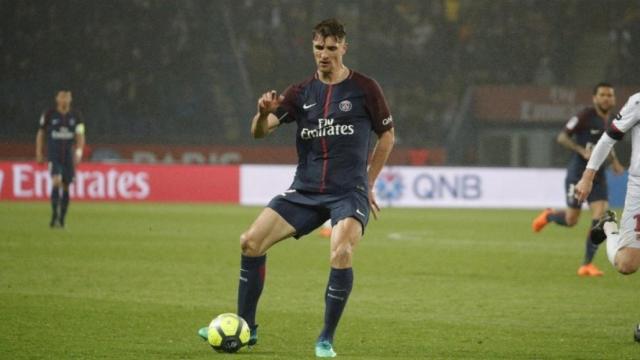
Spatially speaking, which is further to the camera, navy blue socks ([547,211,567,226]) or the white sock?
navy blue socks ([547,211,567,226])

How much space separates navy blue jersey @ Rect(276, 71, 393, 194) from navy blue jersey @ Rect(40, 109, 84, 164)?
13310 mm

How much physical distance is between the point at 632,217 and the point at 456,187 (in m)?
21.3

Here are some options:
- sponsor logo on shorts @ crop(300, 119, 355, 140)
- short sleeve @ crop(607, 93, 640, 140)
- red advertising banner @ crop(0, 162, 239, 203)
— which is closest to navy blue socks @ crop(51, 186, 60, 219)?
red advertising banner @ crop(0, 162, 239, 203)

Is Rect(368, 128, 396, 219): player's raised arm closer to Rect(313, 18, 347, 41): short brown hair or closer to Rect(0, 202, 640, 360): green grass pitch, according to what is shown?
Rect(313, 18, 347, 41): short brown hair

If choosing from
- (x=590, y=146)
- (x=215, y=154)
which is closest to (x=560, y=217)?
(x=590, y=146)

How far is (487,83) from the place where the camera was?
33.4 metres

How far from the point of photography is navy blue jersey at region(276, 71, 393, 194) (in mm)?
8031

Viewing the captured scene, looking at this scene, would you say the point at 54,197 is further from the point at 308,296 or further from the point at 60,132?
the point at 308,296

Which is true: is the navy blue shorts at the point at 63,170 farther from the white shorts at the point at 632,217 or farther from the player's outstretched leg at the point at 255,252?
the white shorts at the point at 632,217

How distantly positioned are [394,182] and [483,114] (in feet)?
14.2

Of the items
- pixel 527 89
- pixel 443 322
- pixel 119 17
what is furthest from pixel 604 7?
pixel 443 322

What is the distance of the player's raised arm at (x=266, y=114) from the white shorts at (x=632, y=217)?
2.60 meters

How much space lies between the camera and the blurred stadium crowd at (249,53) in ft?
105

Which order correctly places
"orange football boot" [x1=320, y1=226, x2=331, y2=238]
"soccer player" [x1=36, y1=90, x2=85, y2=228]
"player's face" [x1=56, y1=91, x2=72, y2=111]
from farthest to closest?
"orange football boot" [x1=320, y1=226, x2=331, y2=238], "soccer player" [x1=36, y1=90, x2=85, y2=228], "player's face" [x1=56, y1=91, x2=72, y2=111]
